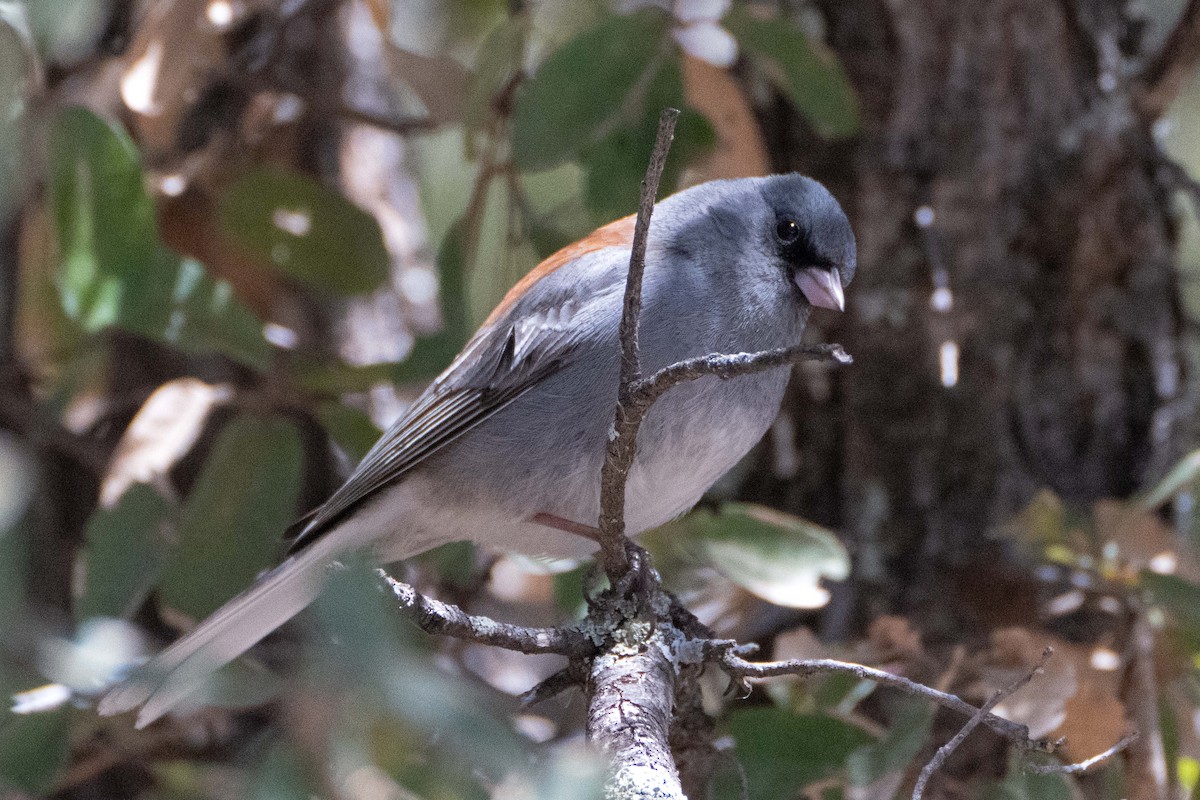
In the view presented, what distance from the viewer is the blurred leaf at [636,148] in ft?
7.58

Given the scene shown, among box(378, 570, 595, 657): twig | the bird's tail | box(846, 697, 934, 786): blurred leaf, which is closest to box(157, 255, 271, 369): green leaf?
the bird's tail

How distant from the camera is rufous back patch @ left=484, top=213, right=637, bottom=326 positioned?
7.27ft

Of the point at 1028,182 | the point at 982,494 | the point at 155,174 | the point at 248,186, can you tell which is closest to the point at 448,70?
the point at 248,186

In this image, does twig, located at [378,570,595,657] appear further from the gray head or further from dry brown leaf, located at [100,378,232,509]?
dry brown leaf, located at [100,378,232,509]

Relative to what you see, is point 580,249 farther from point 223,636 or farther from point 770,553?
point 223,636

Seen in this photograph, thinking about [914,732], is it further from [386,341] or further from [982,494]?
[386,341]

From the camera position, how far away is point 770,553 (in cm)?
221

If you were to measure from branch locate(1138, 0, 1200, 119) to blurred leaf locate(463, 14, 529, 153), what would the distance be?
1449mm

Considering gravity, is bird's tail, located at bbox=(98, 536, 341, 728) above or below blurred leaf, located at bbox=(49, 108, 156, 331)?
below

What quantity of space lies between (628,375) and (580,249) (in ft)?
2.92

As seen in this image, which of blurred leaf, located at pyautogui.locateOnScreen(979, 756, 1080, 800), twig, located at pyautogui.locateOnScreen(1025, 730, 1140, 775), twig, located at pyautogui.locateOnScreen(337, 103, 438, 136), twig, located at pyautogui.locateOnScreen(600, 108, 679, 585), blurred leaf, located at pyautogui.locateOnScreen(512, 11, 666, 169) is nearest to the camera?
twig, located at pyautogui.locateOnScreen(600, 108, 679, 585)

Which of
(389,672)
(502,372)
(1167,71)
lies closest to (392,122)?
(502,372)

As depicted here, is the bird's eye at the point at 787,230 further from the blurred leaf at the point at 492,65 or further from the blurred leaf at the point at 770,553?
the blurred leaf at the point at 492,65

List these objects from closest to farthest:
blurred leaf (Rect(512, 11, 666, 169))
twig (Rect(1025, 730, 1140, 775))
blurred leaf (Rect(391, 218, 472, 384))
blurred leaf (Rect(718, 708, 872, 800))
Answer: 1. twig (Rect(1025, 730, 1140, 775))
2. blurred leaf (Rect(718, 708, 872, 800))
3. blurred leaf (Rect(512, 11, 666, 169))
4. blurred leaf (Rect(391, 218, 472, 384))
